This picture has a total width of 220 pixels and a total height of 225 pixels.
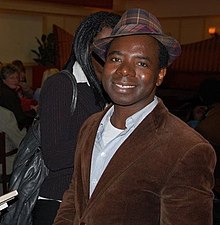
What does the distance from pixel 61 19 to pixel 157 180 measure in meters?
9.36

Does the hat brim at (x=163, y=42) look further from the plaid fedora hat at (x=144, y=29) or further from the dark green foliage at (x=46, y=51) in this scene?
the dark green foliage at (x=46, y=51)

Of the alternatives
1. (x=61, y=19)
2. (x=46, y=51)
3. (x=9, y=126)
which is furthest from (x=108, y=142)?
(x=61, y=19)

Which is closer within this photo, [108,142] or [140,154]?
[140,154]

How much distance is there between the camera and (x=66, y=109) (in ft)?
4.75

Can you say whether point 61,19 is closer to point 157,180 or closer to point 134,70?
point 134,70

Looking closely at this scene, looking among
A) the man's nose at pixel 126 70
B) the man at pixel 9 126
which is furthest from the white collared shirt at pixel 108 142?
the man at pixel 9 126

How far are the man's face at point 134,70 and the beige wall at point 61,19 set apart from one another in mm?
7884

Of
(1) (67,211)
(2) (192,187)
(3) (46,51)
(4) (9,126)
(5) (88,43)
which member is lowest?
(4) (9,126)

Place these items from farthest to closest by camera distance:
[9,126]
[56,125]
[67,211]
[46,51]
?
[46,51] → [9,126] → [56,125] → [67,211]

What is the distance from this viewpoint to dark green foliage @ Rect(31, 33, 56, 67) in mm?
Result: 9242

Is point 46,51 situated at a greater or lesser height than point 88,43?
lesser

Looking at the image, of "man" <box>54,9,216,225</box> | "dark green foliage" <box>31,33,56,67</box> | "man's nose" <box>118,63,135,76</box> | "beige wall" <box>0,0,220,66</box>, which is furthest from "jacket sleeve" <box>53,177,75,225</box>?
"dark green foliage" <box>31,33,56,67</box>

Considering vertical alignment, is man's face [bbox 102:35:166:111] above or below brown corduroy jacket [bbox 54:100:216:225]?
above

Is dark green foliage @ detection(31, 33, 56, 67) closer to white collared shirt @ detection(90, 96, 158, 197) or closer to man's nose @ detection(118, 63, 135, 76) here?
white collared shirt @ detection(90, 96, 158, 197)
